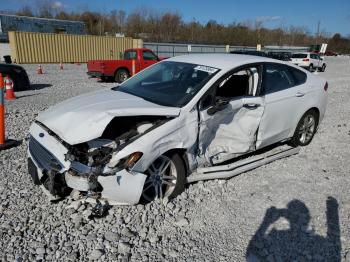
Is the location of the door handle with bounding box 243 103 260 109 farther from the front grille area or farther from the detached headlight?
the front grille area

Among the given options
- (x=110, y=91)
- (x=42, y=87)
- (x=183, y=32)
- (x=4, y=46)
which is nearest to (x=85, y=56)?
(x=4, y=46)

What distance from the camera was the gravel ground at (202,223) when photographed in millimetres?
2906

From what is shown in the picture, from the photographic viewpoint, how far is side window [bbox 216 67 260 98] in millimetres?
4434

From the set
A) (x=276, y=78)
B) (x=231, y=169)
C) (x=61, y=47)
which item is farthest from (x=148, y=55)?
(x=61, y=47)

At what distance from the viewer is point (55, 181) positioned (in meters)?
3.24

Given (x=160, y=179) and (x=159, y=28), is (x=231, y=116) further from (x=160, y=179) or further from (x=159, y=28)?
(x=159, y=28)

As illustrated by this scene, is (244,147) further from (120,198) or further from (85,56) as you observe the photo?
(85,56)

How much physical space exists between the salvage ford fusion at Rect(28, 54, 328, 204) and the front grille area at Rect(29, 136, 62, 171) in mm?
11

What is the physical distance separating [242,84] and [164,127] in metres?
1.73

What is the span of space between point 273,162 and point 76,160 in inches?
123

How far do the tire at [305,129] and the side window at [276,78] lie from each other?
29.3 inches

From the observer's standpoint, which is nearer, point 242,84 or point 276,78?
point 242,84

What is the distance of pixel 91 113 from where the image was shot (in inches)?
134

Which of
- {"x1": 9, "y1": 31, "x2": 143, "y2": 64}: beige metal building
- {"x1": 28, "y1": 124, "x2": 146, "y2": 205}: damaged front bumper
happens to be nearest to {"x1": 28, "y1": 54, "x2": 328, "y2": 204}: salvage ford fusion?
{"x1": 28, "y1": 124, "x2": 146, "y2": 205}: damaged front bumper
